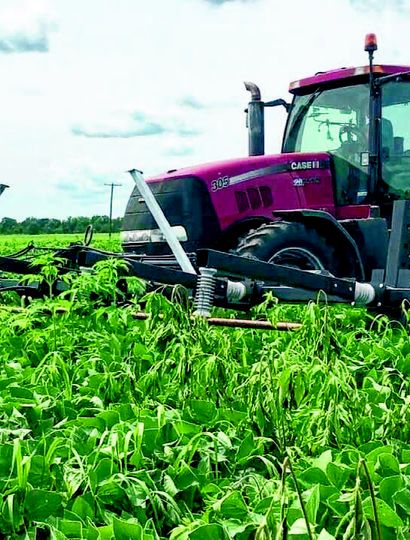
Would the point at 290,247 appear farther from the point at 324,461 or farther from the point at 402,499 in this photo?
the point at 402,499

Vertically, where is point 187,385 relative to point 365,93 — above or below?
below

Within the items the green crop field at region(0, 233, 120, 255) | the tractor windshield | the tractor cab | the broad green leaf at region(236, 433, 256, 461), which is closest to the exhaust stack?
the tractor windshield

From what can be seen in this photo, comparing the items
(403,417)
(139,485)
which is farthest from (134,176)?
(139,485)

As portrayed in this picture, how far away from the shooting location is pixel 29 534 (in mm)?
1751

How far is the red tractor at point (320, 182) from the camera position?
823 cm

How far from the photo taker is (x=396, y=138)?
28.8 feet

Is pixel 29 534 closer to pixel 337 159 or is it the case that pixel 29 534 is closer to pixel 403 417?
pixel 403 417

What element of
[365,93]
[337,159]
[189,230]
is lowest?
[189,230]

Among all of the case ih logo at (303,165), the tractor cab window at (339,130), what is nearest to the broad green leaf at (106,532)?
the tractor cab window at (339,130)

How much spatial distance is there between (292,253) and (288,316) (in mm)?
3230

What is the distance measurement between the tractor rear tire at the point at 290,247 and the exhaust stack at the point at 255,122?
5.25 feet

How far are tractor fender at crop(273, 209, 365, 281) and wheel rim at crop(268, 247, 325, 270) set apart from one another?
0.31m

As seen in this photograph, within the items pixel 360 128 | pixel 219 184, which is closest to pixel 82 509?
pixel 219 184

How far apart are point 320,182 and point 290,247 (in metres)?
1.46
